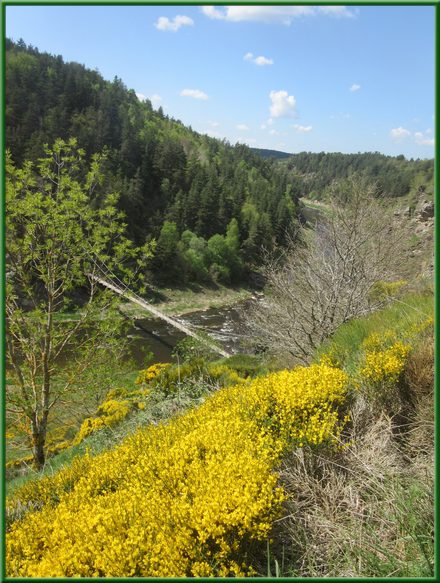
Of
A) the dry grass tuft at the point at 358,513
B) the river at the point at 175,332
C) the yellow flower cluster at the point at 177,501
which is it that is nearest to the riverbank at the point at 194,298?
the river at the point at 175,332

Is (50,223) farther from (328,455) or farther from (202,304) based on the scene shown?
(202,304)

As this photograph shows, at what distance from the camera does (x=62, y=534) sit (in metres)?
2.87

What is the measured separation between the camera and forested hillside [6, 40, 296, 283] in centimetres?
5505

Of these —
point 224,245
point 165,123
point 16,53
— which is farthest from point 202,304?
point 165,123

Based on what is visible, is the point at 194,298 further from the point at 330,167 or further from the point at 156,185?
the point at 330,167

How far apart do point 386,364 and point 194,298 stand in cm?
4687

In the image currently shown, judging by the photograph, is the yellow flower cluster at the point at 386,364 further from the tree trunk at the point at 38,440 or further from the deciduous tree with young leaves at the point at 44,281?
the tree trunk at the point at 38,440

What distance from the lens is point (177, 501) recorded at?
2859 mm

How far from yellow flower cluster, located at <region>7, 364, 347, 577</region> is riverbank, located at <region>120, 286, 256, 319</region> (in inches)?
1475

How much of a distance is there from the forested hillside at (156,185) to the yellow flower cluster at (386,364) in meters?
45.0

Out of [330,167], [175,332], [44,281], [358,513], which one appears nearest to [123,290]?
[44,281]

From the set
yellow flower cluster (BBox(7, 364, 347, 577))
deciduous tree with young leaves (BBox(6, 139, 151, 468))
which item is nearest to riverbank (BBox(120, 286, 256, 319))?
deciduous tree with young leaves (BBox(6, 139, 151, 468))

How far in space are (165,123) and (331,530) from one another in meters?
135

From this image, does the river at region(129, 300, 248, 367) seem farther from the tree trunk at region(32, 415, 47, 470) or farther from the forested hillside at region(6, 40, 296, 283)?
the tree trunk at region(32, 415, 47, 470)
